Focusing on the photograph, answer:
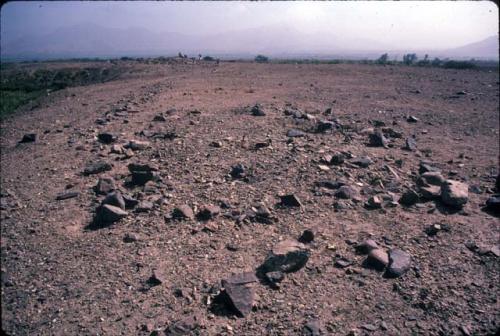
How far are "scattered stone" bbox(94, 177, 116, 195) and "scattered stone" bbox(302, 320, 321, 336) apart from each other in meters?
4.13

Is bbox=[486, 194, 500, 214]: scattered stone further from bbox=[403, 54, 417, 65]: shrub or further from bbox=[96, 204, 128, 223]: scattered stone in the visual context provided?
bbox=[403, 54, 417, 65]: shrub

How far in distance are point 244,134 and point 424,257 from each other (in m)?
5.26

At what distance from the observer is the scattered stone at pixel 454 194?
555 cm

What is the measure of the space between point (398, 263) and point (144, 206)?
378cm

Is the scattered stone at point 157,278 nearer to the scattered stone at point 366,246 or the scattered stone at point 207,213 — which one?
the scattered stone at point 207,213

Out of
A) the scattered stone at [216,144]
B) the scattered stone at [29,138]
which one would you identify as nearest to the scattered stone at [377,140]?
the scattered stone at [216,144]

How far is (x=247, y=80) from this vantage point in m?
18.6

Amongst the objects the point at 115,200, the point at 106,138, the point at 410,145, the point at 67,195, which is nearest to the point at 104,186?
the point at 67,195

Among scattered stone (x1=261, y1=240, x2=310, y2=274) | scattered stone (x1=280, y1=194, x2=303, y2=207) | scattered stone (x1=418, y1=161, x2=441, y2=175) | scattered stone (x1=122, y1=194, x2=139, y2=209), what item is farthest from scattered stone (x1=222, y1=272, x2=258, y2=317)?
scattered stone (x1=418, y1=161, x2=441, y2=175)

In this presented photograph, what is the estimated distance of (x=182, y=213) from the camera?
16.9ft

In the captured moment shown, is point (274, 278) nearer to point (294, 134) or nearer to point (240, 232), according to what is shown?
point (240, 232)

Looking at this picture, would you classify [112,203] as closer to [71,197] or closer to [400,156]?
[71,197]

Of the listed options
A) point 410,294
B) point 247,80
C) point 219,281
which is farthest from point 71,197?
point 247,80

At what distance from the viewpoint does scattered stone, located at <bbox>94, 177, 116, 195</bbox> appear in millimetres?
5848
